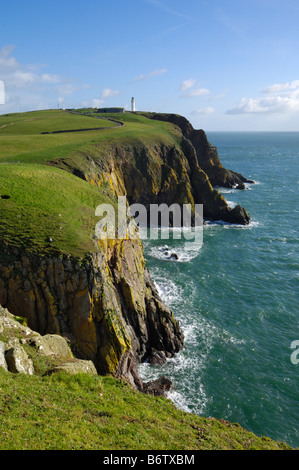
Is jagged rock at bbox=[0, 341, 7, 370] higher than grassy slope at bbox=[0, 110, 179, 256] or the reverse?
the reverse

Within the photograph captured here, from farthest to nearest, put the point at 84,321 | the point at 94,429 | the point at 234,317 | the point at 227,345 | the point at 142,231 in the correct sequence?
the point at 142,231
the point at 234,317
the point at 227,345
the point at 84,321
the point at 94,429

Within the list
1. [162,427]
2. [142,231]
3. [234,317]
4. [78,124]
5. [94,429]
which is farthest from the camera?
[78,124]

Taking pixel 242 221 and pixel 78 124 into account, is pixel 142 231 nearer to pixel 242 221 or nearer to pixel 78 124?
pixel 242 221

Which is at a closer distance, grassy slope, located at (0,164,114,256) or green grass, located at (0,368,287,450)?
green grass, located at (0,368,287,450)

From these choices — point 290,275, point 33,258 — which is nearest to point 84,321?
point 33,258

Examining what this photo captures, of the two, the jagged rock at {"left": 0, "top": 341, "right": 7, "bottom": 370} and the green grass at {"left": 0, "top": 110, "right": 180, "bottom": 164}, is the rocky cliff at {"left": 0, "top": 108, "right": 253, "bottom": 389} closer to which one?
the green grass at {"left": 0, "top": 110, "right": 180, "bottom": 164}

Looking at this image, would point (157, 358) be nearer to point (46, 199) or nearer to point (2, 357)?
point (2, 357)

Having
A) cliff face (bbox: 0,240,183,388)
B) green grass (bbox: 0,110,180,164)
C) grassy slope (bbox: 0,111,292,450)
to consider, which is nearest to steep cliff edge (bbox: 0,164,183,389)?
cliff face (bbox: 0,240,183,388)
